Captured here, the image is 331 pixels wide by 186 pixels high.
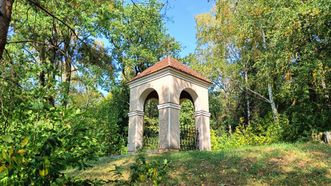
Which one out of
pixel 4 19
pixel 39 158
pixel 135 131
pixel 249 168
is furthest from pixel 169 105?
pixel 39 158

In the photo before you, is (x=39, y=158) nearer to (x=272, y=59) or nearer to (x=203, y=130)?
(x=203, y=130)

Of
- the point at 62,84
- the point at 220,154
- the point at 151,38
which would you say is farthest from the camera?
the point at 151,38

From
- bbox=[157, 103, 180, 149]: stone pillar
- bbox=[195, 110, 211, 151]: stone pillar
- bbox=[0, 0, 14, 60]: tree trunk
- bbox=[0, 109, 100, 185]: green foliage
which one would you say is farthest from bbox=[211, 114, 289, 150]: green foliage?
bbox=[0, 109, 100, 185]: green foliage

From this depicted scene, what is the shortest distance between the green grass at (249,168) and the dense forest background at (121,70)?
5.56 ft

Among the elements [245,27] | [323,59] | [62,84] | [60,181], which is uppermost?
[245,27]

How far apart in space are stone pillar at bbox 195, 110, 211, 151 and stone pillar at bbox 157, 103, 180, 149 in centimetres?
146

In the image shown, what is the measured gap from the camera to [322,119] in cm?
1451

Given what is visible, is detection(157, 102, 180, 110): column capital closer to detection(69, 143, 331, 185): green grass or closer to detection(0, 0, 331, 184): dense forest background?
detection(69, 143, 331, 185): green grass

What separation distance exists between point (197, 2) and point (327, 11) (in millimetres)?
8930

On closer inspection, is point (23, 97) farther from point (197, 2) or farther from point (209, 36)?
point (209, 36)

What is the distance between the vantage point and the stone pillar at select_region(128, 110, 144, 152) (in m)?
11.2

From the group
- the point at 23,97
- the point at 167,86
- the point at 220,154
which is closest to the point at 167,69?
the point at 167,86

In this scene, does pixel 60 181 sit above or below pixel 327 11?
below

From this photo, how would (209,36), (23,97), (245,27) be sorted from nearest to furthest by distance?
(23,97), (245,27), (209,36)
